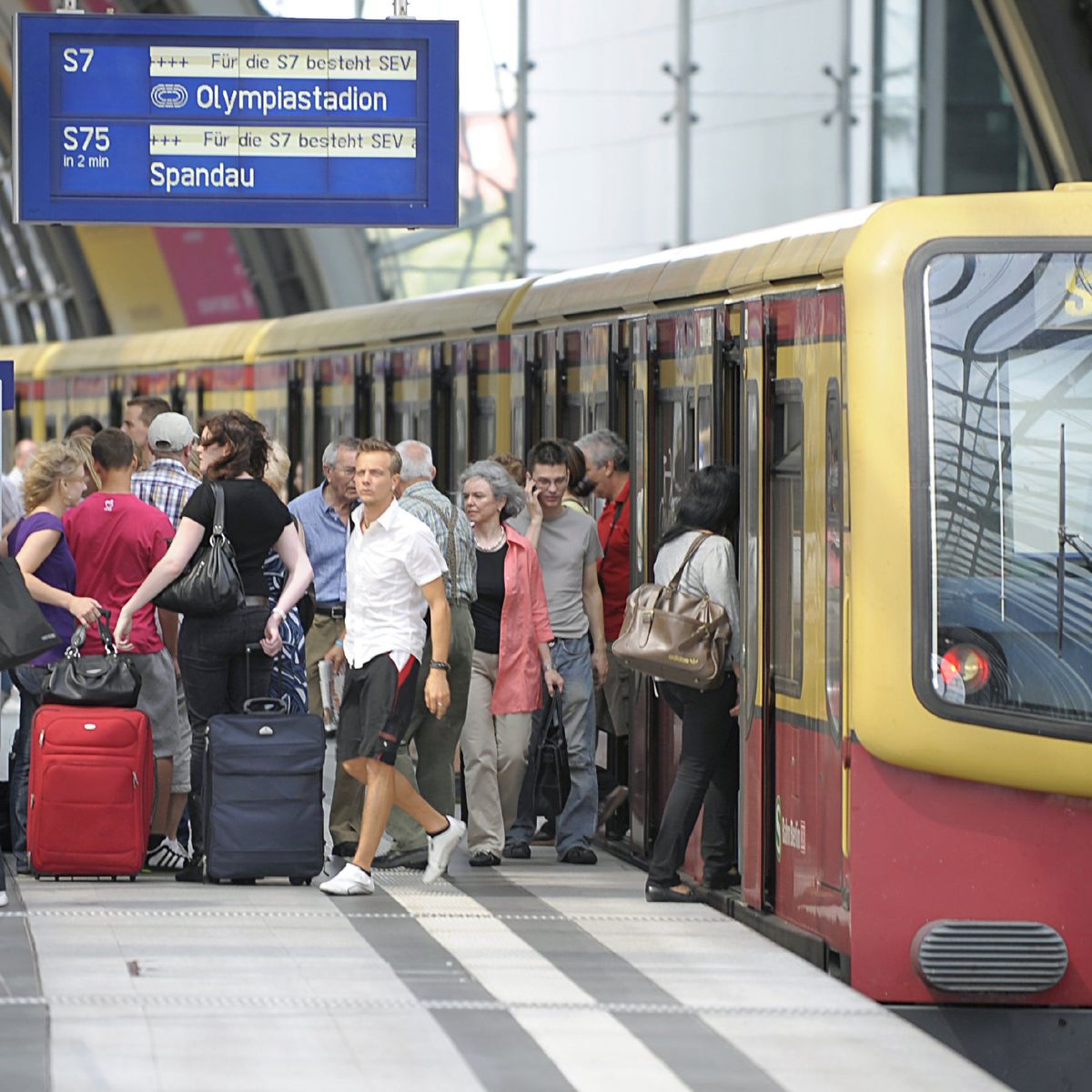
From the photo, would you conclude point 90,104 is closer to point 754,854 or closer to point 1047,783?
point 754,854

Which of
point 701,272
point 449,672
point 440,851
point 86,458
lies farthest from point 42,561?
point 701,272

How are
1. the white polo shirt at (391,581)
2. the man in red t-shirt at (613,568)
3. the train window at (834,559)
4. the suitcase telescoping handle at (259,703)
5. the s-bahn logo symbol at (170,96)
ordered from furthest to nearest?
the s-bahn logo symbol at (170,96) < the man in red t-shirt at (613,568) < the suitcase telescoping handle at (259,703) < the white polo shirt at (391,581) < the train window at (834,559)

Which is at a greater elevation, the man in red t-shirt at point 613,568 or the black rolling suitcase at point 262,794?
the man in red t-shirt at point 613,568

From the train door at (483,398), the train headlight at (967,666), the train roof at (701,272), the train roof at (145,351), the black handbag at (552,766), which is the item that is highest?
the train roof at (145,351)

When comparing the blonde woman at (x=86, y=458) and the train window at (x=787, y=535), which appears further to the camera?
the blonde woman at (x=86, y=458)

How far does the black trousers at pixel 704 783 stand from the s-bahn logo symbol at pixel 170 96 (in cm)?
390

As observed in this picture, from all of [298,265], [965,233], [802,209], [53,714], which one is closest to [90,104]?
[53,714]

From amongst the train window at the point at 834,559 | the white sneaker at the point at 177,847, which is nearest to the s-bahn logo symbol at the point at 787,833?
the train window at the point at 834,559

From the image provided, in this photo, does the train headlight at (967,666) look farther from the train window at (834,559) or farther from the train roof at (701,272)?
the train roof at (701,272)

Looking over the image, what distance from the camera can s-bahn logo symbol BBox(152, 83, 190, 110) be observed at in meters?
11.9

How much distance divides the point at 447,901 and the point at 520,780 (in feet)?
4.66

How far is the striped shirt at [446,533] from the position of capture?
10234 millimetres

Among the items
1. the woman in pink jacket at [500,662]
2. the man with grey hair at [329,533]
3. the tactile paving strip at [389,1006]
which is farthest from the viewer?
the man with grey hair at [329,533]

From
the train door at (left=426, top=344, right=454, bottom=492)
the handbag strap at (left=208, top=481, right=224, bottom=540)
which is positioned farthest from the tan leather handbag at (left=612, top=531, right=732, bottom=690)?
the train door at (left=426, top=344, right=454, bottom=492)
